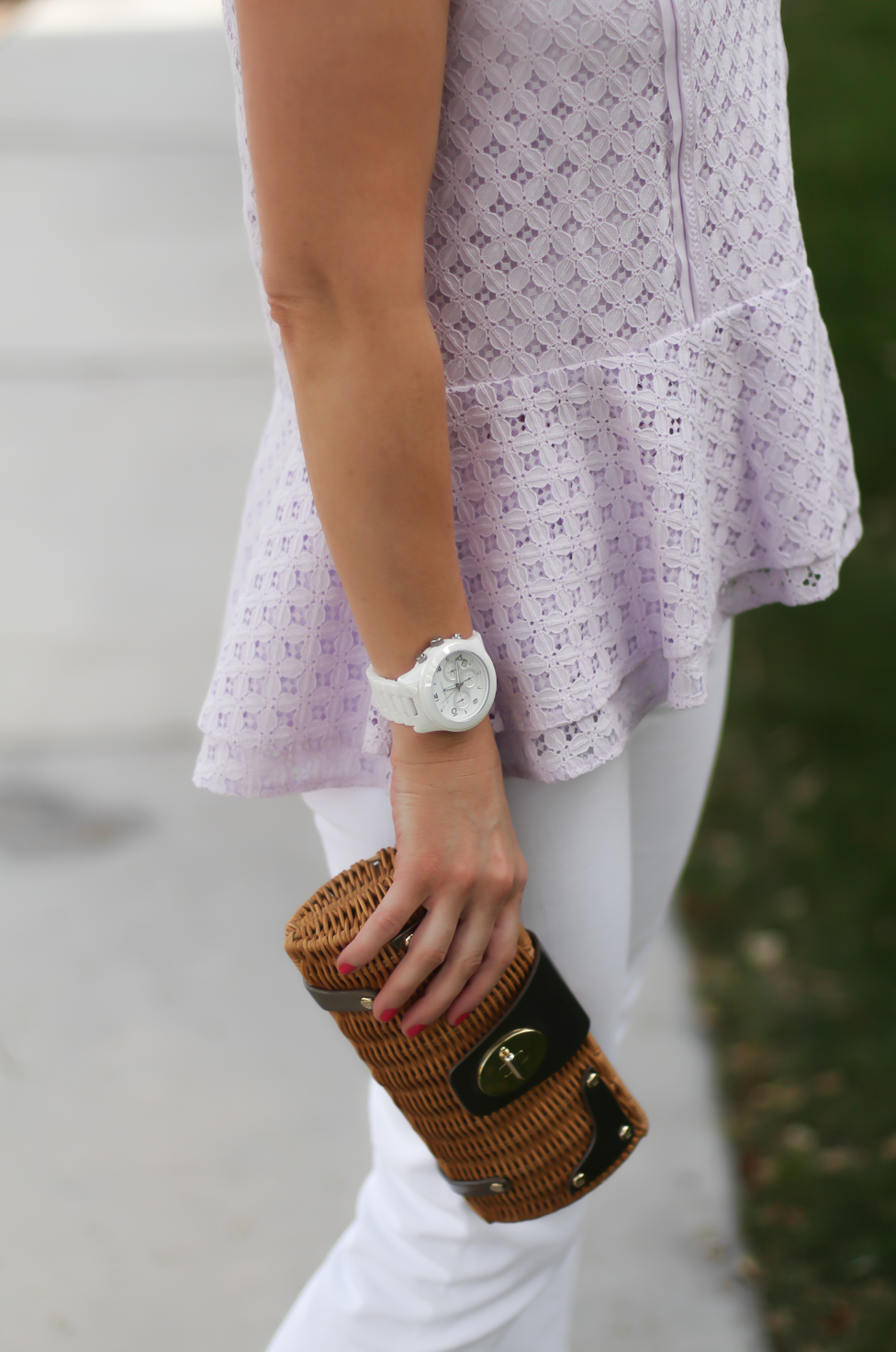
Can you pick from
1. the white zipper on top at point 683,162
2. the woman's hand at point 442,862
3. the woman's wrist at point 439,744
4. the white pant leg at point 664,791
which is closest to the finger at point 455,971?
the woman's hand at point 442,862

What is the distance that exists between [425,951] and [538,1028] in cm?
16

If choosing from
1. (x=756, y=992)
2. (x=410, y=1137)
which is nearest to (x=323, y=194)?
(x=410, y=1137)

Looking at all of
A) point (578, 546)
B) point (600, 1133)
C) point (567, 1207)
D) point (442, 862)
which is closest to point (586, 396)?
point (578, 546)

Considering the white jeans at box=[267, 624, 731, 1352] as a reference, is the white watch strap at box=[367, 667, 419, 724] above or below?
above

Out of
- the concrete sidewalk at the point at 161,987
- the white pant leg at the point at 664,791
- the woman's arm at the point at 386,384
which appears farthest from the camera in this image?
the concrete sidewalk at the point at 161,987

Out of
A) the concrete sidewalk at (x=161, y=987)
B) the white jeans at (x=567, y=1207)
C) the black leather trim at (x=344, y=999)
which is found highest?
the black leather trim at (x=344, y=999)

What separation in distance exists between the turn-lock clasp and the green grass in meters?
1.01

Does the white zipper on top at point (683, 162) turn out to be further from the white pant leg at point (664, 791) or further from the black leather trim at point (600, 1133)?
the black leather trim at point (600, 1133)

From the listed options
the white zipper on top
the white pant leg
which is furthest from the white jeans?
the white zipper on top

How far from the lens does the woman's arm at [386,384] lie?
2.59ft

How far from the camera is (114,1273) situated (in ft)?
6.17

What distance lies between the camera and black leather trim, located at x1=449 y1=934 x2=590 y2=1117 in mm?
1056

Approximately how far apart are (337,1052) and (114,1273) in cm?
52

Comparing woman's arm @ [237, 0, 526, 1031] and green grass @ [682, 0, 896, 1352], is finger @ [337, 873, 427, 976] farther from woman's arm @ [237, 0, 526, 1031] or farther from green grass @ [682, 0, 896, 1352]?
green grass @ [682, 0, 896, 1352]
